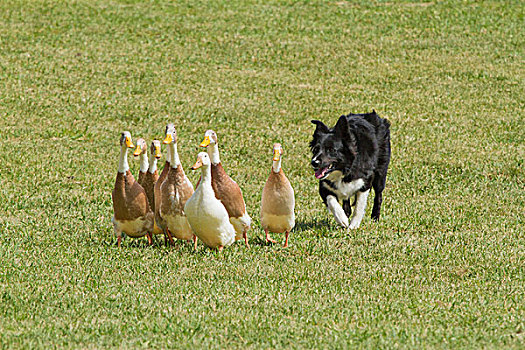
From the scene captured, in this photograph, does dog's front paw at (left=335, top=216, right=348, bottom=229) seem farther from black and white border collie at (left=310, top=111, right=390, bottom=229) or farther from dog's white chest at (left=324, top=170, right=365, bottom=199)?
dog's white chest at (left=324, top=170, right=365, bottom=199)

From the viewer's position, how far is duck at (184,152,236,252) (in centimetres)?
783

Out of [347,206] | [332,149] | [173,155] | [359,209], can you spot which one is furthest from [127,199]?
[347,206]

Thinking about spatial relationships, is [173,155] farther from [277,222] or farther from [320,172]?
[320,172]

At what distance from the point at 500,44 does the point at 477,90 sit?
14.8 ft

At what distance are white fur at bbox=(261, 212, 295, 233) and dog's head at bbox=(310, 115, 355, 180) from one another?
720mm

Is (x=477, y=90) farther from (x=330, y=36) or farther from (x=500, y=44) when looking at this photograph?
(x=330, y=36)

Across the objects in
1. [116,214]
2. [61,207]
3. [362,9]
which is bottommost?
[61,207]

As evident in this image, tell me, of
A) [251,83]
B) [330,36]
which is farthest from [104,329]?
[330,36]

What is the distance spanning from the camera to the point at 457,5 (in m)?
26.7

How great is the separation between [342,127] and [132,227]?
276cm

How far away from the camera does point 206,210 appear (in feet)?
25.7

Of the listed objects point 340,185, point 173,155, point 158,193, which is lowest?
point 340,185

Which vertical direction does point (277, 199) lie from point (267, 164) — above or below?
above

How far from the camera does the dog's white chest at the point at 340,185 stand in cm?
922
